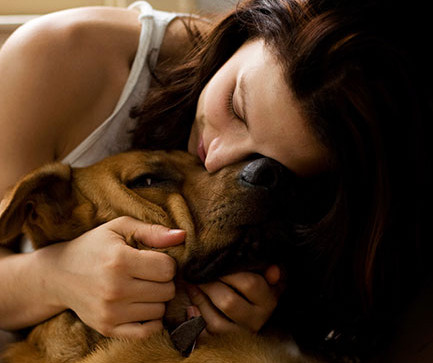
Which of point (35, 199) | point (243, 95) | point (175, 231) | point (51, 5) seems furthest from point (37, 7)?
point (175, 231)

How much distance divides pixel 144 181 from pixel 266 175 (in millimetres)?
363

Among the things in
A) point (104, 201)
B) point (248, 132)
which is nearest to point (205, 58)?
point (248, 132)

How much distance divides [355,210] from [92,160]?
0.90m

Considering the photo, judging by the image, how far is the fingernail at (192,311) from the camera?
1.28m

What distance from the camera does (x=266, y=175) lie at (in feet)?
3.92

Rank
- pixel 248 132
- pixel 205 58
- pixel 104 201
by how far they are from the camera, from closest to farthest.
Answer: pixel 248 132 → pixel 104 201 → pixel 205 58

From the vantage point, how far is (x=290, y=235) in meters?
1.23

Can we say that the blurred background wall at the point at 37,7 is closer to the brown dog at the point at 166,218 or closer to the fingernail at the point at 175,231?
the brown dog at the point at 166,218

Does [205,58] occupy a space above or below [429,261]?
above

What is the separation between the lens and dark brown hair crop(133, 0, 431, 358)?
1.15 metres

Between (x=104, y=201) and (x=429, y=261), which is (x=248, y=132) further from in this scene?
(x=429, y=261)

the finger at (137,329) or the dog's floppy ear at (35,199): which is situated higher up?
the dog's floppy ear at (35,199)

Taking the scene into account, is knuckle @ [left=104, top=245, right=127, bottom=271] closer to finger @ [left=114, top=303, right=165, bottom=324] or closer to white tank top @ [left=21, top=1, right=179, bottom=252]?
finger @ [left=114, top=303, right=165, bottom=324]

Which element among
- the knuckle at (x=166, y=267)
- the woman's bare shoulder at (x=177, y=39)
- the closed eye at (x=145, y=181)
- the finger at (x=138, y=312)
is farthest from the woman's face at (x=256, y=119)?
the woman's bare shoulder at (x=177, y=39)
